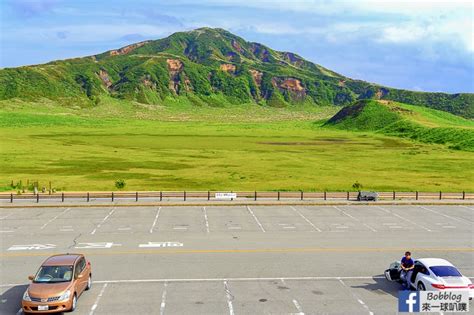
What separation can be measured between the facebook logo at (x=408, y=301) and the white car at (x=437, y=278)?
70cm

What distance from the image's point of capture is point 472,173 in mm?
78250

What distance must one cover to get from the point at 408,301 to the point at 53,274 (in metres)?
14.7

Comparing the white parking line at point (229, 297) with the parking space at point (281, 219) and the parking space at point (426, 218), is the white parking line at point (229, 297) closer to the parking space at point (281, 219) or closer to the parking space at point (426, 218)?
the parking space at point (281, 219)

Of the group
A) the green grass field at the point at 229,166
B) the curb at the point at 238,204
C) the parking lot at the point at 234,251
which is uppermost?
the green grass field at the point at 229,166

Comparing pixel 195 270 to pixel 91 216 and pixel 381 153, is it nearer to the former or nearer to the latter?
pixel 91 216

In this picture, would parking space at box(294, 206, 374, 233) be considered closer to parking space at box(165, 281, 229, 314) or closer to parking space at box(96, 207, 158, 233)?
parking space at box(96, 207, 158, 233)

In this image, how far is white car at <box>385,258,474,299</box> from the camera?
68.0ft

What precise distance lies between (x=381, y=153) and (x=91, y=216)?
8229cm

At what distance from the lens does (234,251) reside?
29281 millimetres

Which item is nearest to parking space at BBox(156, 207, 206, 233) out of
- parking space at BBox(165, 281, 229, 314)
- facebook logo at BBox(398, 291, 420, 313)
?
parking space at BBox(165, 281, 229, 314)

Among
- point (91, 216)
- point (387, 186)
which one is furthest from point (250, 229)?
point (387, 186)

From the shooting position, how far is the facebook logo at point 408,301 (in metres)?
20.0

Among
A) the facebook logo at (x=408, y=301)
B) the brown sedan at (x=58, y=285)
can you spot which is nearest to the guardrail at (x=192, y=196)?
the brown sedan at (x=58, y=285)

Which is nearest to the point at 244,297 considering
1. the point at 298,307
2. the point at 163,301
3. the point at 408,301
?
the point at 298,307
